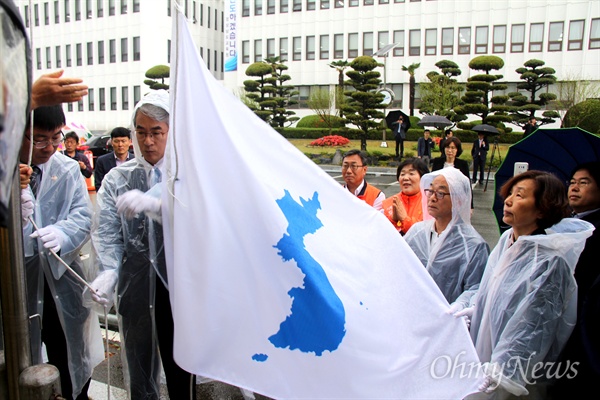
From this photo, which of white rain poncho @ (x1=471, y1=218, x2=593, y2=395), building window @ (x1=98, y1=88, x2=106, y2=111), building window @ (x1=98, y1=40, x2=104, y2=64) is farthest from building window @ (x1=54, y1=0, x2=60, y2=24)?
white rain poncho @ (x1=471, y1=218, x2=593, y2=395)

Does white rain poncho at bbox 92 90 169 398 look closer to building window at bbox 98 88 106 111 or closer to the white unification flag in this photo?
the white unification flag

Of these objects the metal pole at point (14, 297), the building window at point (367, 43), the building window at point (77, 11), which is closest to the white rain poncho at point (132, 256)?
the metal pole at point (14, 297)

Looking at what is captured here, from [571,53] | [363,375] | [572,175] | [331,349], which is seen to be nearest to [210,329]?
[331,349]

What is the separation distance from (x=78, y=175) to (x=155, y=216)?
0.79 meters

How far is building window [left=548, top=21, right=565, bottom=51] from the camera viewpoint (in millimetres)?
31797

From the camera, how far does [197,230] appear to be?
1.91 m

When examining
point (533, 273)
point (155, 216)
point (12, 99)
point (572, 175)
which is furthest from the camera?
point (572, 175)

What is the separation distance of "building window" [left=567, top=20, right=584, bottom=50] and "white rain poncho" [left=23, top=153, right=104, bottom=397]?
35.4 m

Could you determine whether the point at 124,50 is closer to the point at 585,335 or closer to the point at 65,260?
the point at 65,260

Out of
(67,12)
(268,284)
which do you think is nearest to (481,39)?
(67,12)

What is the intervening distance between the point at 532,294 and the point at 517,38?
116 feet

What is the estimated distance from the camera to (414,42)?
35250mm

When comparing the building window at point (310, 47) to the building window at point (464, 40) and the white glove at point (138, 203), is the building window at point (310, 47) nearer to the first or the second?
the building window at point (464, 40)

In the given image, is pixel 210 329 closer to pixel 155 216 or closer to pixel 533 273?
pixel 155 216
